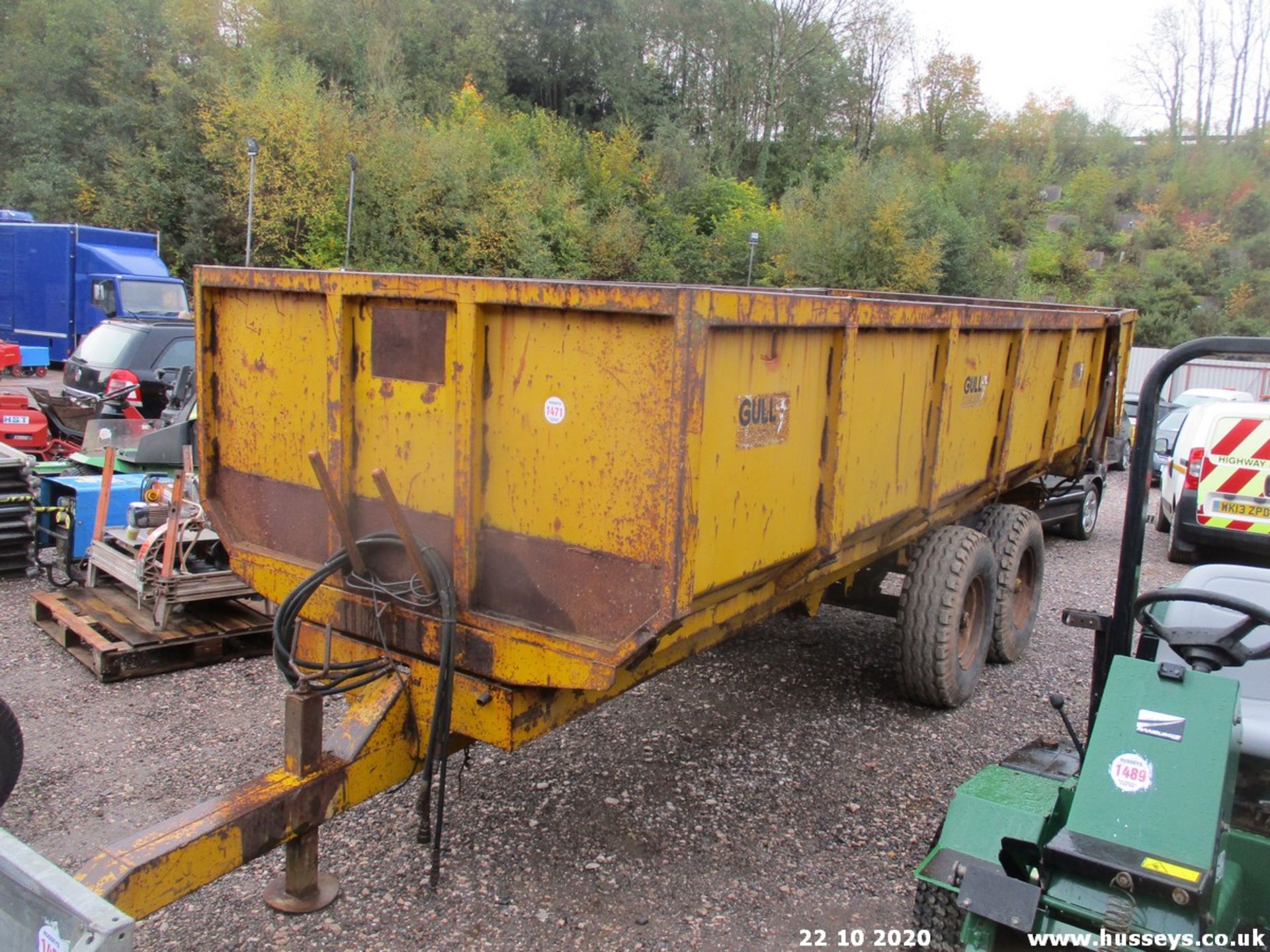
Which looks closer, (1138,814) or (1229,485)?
(1138,814)

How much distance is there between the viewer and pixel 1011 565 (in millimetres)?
5824

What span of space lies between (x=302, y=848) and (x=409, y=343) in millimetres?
1692

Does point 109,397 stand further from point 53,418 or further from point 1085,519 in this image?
point 1085,519

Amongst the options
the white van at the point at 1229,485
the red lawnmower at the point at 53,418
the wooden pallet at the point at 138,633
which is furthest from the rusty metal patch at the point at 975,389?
the red lawnmower at the point at 53,418

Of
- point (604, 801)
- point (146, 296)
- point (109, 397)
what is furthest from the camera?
point (146, 296)

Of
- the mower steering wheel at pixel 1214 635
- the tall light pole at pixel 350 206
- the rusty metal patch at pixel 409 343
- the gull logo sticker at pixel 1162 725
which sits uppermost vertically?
the tall light pole at pixel 350 206

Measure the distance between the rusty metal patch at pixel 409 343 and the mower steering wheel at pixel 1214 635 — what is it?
2.31m

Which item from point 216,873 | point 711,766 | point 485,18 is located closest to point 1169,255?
point 485,18

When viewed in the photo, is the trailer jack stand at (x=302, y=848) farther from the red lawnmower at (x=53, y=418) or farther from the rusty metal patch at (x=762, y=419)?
the red lawnmower at (x=53, y=418)

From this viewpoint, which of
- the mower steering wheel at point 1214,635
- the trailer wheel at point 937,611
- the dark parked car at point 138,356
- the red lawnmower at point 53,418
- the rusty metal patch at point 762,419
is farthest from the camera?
the dark parked car at point 138,356

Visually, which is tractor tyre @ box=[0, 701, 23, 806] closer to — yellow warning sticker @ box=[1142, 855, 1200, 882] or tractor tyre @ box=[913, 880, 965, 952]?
tractor tyre @ box=[913, 880, 965, 952]

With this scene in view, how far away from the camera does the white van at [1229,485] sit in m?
7.90

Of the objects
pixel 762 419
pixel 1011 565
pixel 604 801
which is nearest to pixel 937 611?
pixel 1011 565

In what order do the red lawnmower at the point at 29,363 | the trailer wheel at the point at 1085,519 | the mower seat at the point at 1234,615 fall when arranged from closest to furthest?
the mower seat at the point at 1234,615 < the trailer wheel at the point at 1085,519 < the red lawnmower at the point at 29,363
